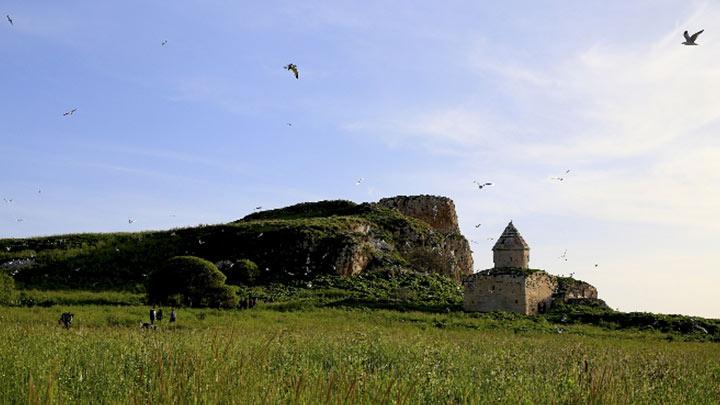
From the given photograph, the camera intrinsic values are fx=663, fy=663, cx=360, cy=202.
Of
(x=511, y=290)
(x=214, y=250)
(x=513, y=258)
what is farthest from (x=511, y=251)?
(x=214, y=250)

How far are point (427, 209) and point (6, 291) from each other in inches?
1878

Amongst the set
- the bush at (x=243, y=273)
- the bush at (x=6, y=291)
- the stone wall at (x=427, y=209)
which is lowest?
the bush at (x=6, y=291)

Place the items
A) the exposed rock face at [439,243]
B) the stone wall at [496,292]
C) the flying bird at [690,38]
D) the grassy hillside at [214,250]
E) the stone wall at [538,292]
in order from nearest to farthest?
the flying bird at [690,38]
the stone wall at [496,292]
the stone wall at [538,292]
the grassy hillside at [214,250]
the exposed rock face at [439,243]

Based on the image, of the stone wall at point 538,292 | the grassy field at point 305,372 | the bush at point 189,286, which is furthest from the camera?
the stone wall at point 538,292

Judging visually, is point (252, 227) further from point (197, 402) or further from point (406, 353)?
point (197, 402)

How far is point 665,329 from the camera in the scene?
125 feet

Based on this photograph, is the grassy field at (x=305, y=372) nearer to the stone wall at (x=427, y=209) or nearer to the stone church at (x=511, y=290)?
the stone church at (x=511, y=290)

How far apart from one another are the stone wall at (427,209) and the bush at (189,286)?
1506 inches

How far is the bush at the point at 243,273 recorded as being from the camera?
49219mm

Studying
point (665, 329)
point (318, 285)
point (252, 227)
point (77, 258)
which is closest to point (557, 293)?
point (665, 329)

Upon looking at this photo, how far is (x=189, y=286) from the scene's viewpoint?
125 feet

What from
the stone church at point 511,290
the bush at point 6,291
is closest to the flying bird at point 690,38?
the stone church at point 511,290

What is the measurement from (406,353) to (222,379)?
25.3ft

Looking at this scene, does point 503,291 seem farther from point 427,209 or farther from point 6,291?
point 427,209
